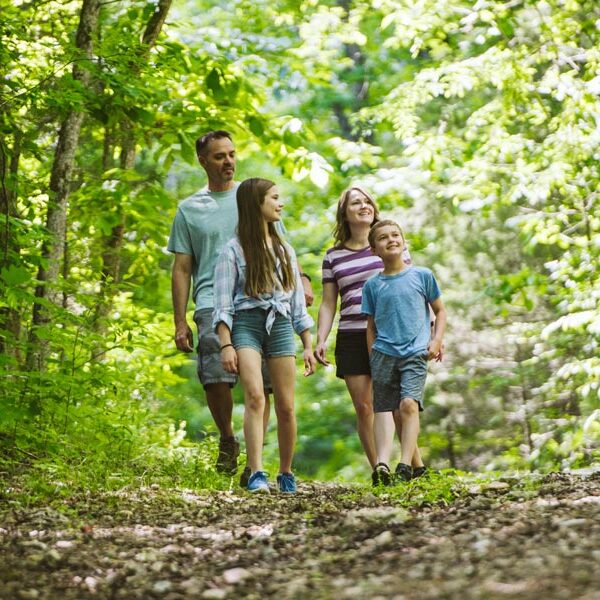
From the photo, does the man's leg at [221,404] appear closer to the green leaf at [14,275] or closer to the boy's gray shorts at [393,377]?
the boy's gray shorts at [393,377]

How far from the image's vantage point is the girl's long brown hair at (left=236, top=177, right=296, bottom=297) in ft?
18.9

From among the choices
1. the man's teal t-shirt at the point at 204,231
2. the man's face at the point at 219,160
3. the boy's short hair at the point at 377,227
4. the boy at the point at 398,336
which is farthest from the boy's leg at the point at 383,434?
the man's face at the point at 219,160

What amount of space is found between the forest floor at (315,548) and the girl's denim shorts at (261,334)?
106cm

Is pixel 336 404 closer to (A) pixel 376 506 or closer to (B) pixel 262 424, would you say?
(B) pixel 262 424

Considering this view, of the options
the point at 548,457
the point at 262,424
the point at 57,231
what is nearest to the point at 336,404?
the point at 548,457

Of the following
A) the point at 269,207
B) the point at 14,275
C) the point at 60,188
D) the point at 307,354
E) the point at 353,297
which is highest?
the point at 60,188

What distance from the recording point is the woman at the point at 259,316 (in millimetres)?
5629

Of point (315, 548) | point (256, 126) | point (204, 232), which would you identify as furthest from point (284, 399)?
point (256, 126)

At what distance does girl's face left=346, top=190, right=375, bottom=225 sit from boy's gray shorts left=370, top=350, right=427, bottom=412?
3.06 feet

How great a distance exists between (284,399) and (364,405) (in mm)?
782

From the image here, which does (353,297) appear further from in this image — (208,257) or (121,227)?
(121,227)

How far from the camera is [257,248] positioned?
5.80m

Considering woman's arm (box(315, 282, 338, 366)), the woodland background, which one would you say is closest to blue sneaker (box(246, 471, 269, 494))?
the woodland background

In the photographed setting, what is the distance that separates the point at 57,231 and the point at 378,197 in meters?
7.09
